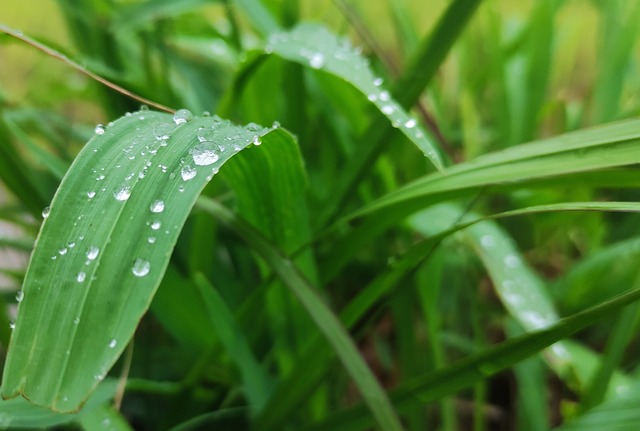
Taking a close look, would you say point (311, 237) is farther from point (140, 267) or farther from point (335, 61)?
point (140, 267)

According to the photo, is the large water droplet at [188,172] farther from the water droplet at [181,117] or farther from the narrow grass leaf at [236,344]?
the narrow grass leaf at [236,344]

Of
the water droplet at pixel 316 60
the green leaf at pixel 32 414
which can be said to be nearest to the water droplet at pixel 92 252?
the green leaf at pixel 32 414

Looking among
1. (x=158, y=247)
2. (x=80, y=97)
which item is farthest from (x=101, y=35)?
(x=158, y=247)

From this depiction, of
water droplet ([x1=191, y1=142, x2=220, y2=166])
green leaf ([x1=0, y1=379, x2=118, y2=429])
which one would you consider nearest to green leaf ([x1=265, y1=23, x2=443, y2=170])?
water droplet ([x1=191, y1=142, x2=220, y2=166])

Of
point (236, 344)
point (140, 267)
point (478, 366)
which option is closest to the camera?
point (140, 267)

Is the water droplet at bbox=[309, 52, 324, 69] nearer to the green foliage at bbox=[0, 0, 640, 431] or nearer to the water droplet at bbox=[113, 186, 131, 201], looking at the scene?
the green foliage at bbox=[0, 0, 640, 431]

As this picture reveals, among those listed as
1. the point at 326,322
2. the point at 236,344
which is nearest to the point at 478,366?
the point at 326,322

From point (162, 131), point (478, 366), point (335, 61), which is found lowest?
point (478, 366)
